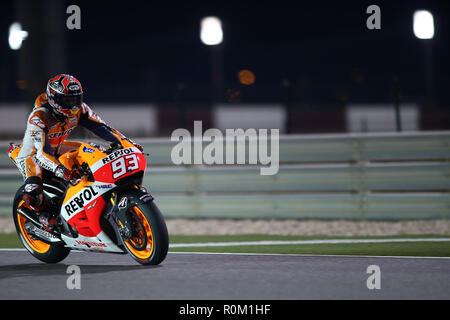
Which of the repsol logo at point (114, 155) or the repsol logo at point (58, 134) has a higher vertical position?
the repsol logo at point (58, 134)

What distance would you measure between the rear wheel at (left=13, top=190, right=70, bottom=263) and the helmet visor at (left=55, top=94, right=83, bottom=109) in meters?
1.11

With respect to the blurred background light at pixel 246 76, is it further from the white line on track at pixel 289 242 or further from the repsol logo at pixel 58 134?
the repsol logo at pixel 58 134

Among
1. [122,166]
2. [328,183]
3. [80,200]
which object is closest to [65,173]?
[80,200]

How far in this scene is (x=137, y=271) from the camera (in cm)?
754

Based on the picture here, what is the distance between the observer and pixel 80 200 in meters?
7.88

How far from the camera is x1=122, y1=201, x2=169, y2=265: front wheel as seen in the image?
288 inches

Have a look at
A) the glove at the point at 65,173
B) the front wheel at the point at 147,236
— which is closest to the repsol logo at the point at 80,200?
the glove at the point at 65,173

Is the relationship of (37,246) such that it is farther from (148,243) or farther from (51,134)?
(148,243)

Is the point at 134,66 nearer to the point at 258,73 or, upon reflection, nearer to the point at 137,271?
the point at 258,73

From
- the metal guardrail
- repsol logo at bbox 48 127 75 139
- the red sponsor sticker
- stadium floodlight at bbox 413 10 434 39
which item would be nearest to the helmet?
the red sponsor sticker

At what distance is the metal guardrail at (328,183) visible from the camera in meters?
12.1

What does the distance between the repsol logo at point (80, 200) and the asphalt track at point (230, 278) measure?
0.60 metres

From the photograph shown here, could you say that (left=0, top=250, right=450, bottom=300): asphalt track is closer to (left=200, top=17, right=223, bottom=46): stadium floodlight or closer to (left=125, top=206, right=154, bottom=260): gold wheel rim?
(left=125, top=206, right=154, bottom=260): gold wheel rim
